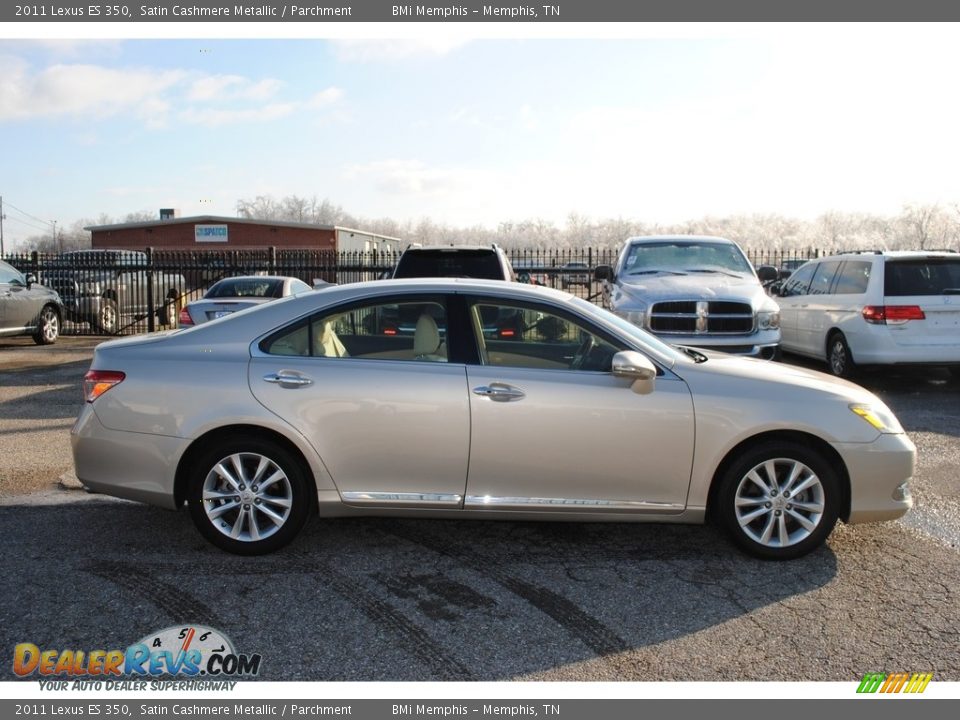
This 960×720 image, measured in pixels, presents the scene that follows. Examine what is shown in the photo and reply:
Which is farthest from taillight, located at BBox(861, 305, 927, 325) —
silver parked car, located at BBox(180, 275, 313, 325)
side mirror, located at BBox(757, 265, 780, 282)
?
silver parked car, located at BBox(180, 275, 313, 325)

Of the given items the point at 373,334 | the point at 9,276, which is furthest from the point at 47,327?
the point at 373,334

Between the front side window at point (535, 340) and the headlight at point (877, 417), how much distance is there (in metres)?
1.43

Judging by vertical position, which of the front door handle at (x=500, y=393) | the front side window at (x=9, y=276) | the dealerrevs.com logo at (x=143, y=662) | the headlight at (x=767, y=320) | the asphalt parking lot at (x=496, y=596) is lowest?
the dealerrevs.com logo at (x=143, y=662)

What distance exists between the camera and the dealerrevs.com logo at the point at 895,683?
3.34 m

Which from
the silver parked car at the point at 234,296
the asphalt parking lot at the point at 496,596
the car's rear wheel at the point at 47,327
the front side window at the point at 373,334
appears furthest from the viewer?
the car's rear wheel at the point at 47,327

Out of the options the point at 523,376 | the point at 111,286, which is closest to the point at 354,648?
the point at 523,376

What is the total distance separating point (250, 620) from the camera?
3.87m

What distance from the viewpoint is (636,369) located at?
4.46m

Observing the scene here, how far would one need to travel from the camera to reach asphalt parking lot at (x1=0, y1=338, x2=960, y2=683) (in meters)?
3.51

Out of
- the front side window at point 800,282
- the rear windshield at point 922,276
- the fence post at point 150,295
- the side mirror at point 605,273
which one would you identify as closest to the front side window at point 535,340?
the side mirror at point 605,273

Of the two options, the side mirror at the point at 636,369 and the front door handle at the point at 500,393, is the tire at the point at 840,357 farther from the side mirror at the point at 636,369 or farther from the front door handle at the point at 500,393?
the front door handle at the point at 500,393

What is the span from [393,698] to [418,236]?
98723mm
